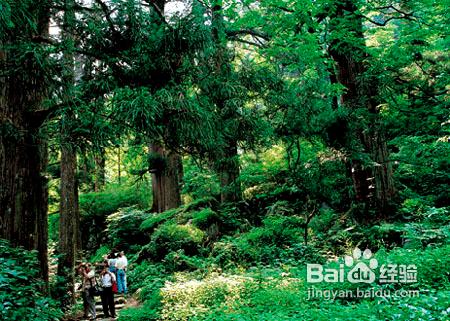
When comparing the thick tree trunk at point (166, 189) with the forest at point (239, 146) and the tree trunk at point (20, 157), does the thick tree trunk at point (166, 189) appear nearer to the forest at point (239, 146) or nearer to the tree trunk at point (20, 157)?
the forest at point (239, 146)

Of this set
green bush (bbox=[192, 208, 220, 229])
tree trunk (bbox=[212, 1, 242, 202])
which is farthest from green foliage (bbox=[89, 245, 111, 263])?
tree trunk (bbox=[212, 1, 242, 202])

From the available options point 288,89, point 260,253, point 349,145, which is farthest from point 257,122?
point 260,253

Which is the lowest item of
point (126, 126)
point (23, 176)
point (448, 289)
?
point (448, 289)

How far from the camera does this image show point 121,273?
34.5 ft

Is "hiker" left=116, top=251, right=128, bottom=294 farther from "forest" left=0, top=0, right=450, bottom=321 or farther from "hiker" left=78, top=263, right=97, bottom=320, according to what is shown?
"hiker" left=78, top=263, right=97, bottom=320

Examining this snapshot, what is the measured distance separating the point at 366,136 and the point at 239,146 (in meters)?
3.37

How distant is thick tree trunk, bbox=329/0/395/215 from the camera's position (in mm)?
9133

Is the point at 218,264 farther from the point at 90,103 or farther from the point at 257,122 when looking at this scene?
the point at 90,103

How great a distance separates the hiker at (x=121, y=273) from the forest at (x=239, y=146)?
0.31 meters

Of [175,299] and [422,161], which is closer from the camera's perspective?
[175,299]

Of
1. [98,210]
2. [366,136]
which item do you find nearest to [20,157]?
[366,136]

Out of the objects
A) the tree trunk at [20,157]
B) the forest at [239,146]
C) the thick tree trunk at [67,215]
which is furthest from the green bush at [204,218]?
the tree trunk at [20,157]

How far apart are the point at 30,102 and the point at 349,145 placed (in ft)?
20.2

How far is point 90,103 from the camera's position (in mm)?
5312
